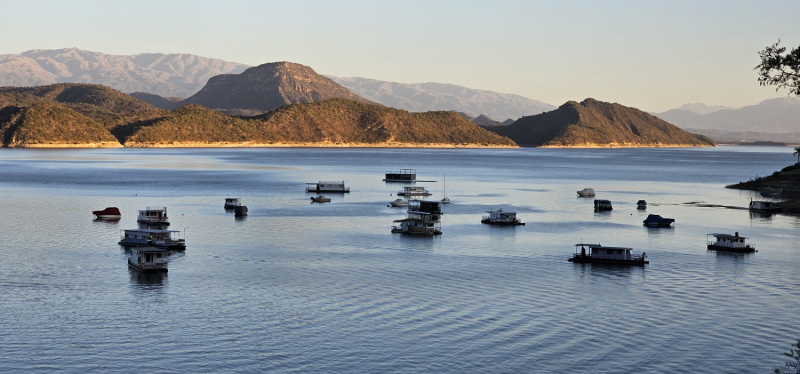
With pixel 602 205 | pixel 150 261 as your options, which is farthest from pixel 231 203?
pixel 602 205

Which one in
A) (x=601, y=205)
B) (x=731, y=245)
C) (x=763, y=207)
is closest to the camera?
(x=731, y=245)

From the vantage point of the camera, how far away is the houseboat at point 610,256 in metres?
67.8

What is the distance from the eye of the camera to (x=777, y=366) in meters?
38.8

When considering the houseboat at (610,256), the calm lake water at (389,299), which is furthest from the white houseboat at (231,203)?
the houseboat at (610,256)

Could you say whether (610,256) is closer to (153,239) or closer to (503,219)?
(503,219)

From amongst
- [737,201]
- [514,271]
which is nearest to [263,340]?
[514,271]

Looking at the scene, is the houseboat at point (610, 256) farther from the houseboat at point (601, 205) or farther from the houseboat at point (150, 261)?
the houseboat at point (601, 205)

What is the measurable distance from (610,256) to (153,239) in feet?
152

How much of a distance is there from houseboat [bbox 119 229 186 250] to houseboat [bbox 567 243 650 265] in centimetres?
3984

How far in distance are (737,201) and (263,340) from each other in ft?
393

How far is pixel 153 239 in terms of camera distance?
74.2 m

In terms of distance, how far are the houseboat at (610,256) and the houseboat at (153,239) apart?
39.8 meters

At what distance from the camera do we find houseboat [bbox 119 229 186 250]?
2881 inches

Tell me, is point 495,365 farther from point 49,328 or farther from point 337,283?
point 49,328
